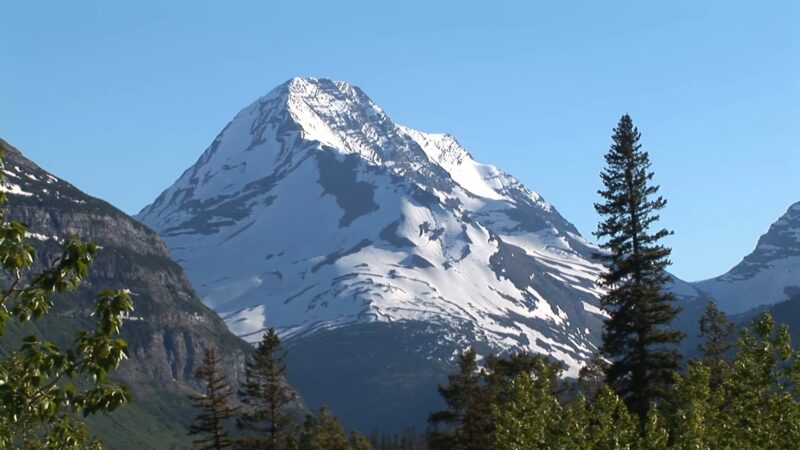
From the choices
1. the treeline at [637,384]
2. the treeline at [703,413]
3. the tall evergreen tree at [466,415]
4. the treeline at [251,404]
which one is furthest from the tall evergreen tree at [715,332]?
the treeline at [703,413]

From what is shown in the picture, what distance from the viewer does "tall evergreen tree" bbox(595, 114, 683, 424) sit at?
176 ft

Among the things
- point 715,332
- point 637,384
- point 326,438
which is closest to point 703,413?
point 637,384

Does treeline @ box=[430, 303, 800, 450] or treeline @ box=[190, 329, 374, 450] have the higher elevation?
treeline @ box=[190, 329, 374, 450]

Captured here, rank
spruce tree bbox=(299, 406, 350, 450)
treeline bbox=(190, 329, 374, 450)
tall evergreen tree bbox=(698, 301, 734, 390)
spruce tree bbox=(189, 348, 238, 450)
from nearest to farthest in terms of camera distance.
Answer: spruce tree bbox=(189, 348, 238, 450) < treeline bbox=(190, 329, 374, 450) < tall evergreen tree bbox=(698, 301, 734, 390) < spruce tree bbox=(299, 406, 350, 450)

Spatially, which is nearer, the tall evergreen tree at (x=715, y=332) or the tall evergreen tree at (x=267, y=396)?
the tall evergreen tree at (x=267, y=396)

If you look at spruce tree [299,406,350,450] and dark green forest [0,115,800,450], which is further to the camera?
spruce tree [299,406,350,450]

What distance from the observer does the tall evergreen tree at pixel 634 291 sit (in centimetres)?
5359

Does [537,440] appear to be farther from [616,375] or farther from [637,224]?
[637,224]

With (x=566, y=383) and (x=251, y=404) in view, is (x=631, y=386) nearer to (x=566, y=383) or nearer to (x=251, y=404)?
(x=566, y=383)

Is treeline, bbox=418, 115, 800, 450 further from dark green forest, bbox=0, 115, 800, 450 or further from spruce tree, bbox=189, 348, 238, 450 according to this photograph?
spruce tree, bbox=189, 348, 238, 450

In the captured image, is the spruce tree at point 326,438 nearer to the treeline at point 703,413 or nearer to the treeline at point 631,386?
the treeline at point 631,386

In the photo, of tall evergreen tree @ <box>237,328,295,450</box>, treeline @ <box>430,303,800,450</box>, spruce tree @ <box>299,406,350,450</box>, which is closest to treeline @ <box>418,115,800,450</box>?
treeline @ <box>430,303,800,450</box>

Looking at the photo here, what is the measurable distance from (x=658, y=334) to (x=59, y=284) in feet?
140

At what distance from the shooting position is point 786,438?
31.5 metres
